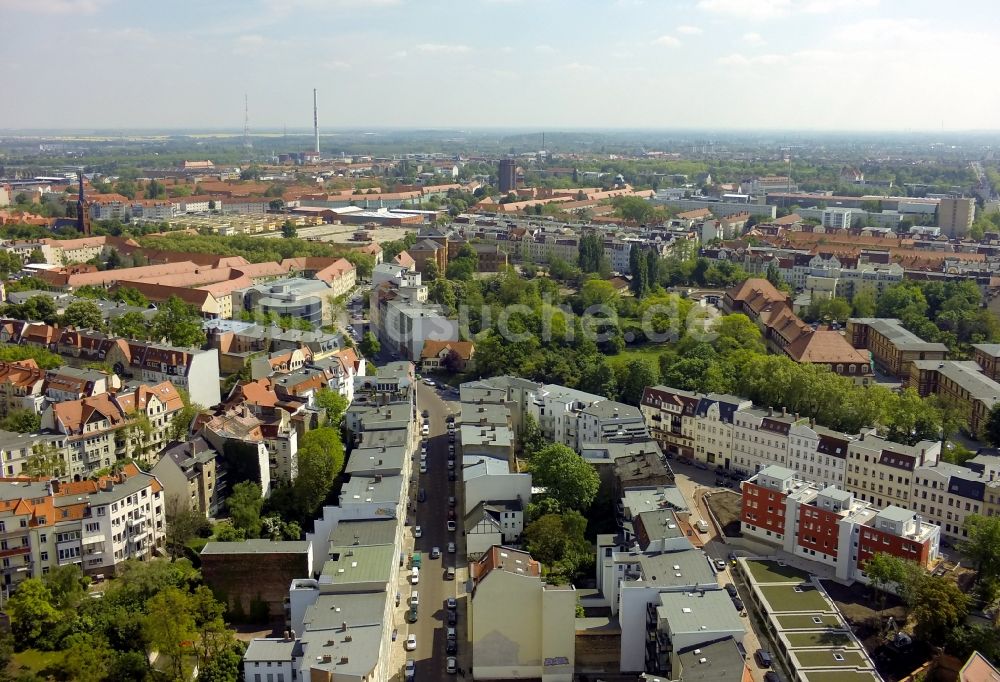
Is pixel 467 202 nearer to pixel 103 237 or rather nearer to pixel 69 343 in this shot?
pixel 103 237

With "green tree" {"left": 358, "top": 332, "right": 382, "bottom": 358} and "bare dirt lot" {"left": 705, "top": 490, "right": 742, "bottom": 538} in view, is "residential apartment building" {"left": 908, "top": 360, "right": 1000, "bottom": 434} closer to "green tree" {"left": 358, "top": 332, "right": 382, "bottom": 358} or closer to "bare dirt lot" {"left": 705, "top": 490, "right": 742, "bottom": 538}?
"bare dirt lot" {"left": 705, "top": 490, "right": 742, "bottom": 538}

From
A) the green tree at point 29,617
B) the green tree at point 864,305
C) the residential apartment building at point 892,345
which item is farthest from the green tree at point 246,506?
the green tree at point 864,305

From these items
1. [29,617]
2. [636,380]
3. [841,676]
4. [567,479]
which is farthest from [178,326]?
[841,676]

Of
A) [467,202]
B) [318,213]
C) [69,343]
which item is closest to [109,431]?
[69,343]

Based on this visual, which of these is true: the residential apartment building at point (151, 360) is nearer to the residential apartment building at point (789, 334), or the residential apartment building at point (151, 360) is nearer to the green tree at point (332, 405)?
the green tree at point (332, 405)

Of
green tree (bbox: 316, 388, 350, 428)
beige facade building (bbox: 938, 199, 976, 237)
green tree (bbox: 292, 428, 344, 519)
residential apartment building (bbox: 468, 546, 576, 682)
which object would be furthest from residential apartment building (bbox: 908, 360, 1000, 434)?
beige facade building (bbox: 938, 199, 976, 237)

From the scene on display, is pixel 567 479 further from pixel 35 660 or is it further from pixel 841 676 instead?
pixel 35 660
